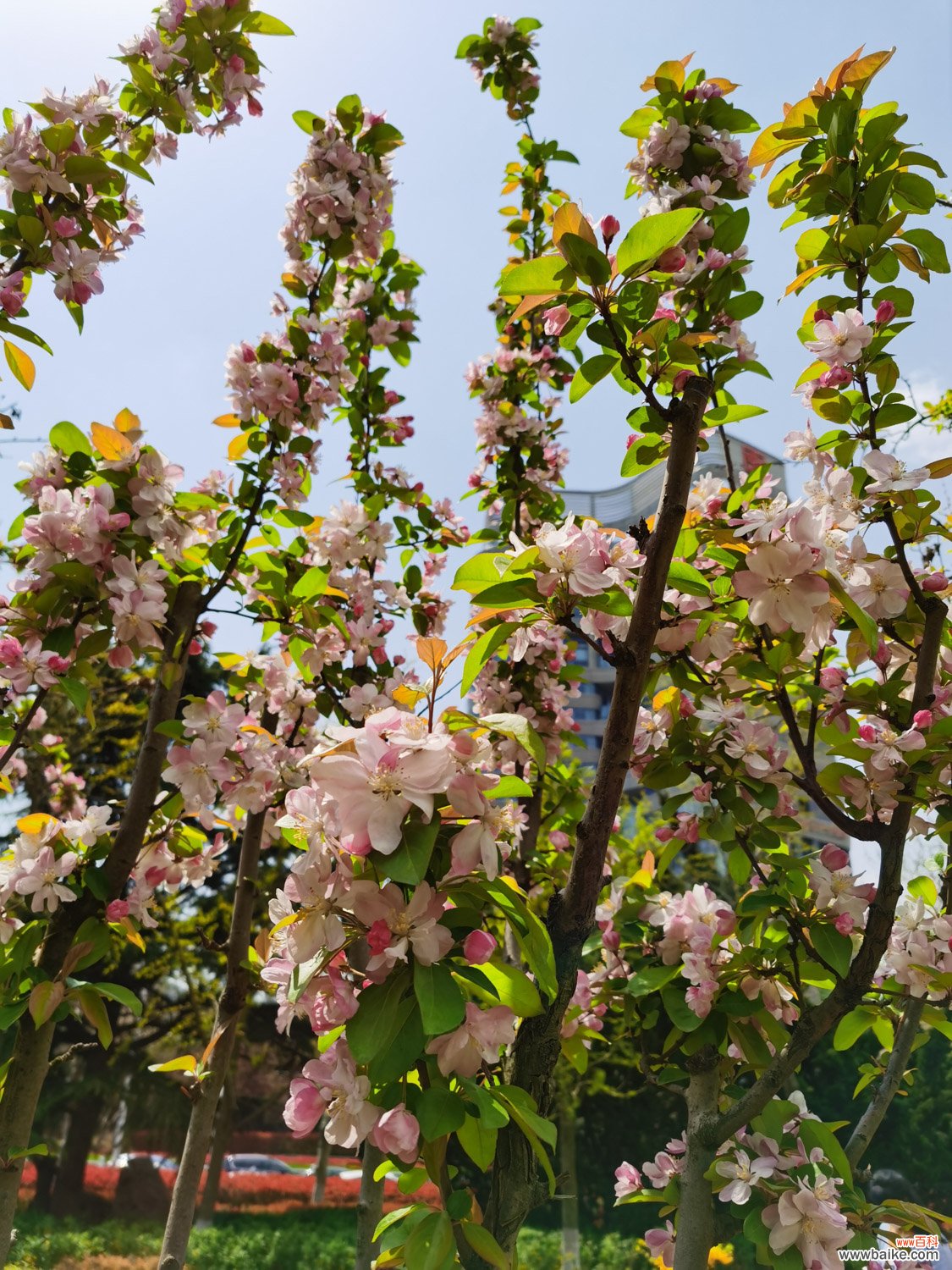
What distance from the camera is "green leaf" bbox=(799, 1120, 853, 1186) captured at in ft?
4.25

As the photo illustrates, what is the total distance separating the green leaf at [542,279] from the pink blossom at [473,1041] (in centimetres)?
68

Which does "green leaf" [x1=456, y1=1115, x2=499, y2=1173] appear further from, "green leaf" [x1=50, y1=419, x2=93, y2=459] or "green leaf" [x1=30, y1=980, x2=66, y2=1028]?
"green leaf" [x1=50, y1=419, x2=93, y2=459]

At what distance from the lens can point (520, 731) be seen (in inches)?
31.4

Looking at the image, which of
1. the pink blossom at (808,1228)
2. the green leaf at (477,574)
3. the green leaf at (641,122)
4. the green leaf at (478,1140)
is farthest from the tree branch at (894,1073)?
the green leaf at (641,122)

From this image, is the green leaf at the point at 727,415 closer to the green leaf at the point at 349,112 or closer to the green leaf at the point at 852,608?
the green leaf at the point at 852,608

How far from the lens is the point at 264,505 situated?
6.44ft

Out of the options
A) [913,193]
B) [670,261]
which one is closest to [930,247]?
[913,193]

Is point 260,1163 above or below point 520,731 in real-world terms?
below

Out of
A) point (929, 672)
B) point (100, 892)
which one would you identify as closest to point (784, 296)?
point (929, 672)

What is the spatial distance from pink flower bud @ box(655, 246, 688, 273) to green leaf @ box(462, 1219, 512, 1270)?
0.92 meters

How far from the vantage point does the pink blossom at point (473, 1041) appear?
761mm

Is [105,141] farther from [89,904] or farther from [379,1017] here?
[379,1017]

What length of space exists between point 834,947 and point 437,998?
0.73 meters

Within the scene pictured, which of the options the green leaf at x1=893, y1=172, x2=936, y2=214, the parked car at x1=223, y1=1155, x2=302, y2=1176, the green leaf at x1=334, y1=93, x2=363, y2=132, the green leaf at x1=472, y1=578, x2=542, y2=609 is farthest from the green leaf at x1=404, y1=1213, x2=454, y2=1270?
the parked car at x1=223, y1=1155, x2=302, y2=1176
